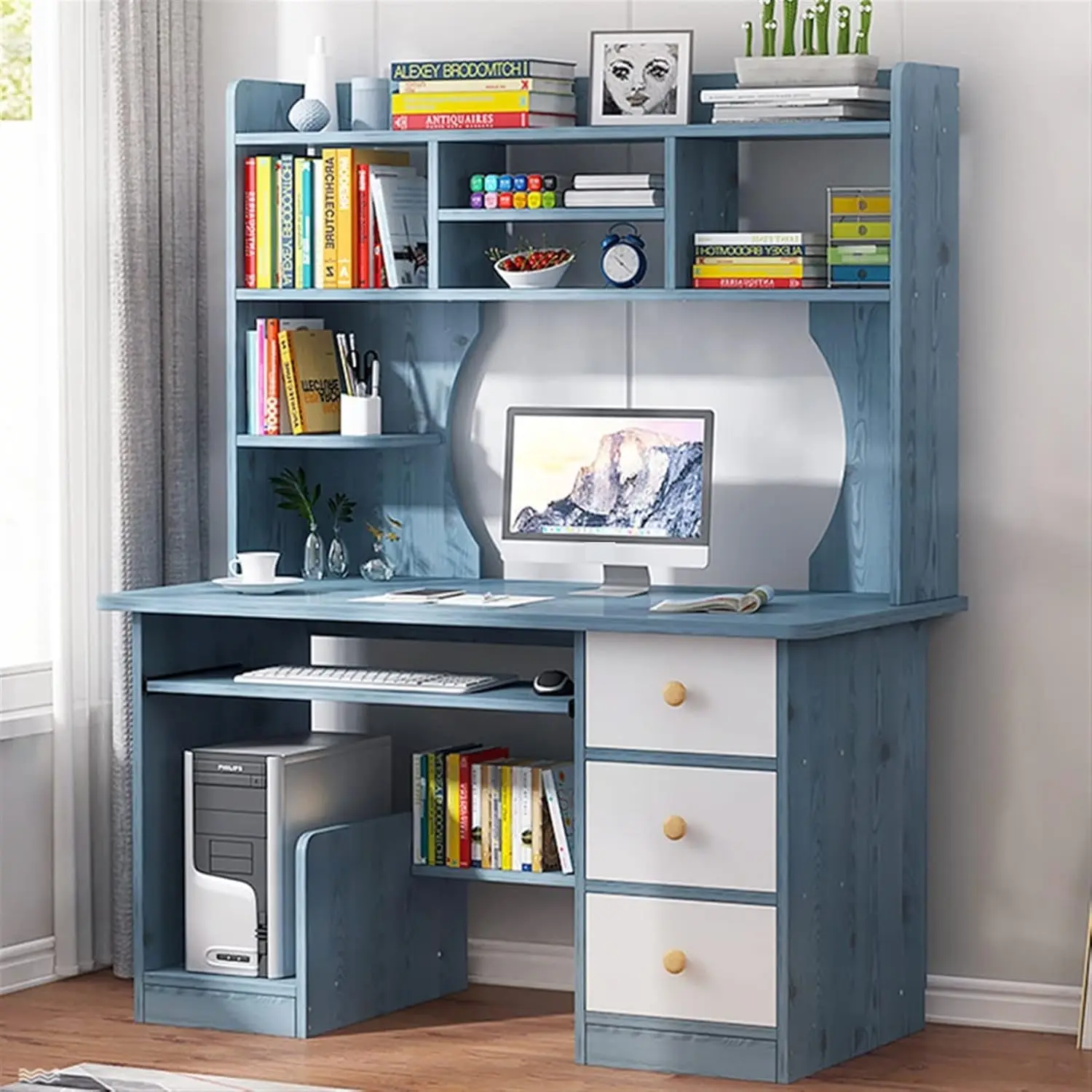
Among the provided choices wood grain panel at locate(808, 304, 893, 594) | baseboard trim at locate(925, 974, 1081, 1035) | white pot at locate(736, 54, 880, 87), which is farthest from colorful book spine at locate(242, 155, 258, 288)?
baseboard trim at locate(925, 974, 1081, 1035)

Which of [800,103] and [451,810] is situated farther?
[451,810]

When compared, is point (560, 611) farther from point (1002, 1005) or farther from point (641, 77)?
point (1002, 1005)

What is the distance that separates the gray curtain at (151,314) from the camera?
428 centimetres

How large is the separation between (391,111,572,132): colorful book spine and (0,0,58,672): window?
759 mm

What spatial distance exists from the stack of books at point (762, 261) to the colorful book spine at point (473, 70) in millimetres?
442

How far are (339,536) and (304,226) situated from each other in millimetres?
665

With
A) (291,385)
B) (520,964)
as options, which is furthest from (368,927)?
(291,385)

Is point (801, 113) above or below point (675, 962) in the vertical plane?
above

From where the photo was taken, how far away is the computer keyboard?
3793 millimetres

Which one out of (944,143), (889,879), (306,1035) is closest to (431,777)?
(306,1035)

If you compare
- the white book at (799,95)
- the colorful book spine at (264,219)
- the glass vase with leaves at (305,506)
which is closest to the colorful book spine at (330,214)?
the colorful book spine at (264,219)

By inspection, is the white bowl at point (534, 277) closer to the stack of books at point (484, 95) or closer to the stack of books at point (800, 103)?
the stack of books at point (484, 95)

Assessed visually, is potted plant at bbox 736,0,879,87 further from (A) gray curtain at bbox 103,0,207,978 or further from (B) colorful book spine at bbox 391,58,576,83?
(A) gray curtain at bbox 103,0,207,978

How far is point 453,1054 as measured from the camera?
3852 mm
